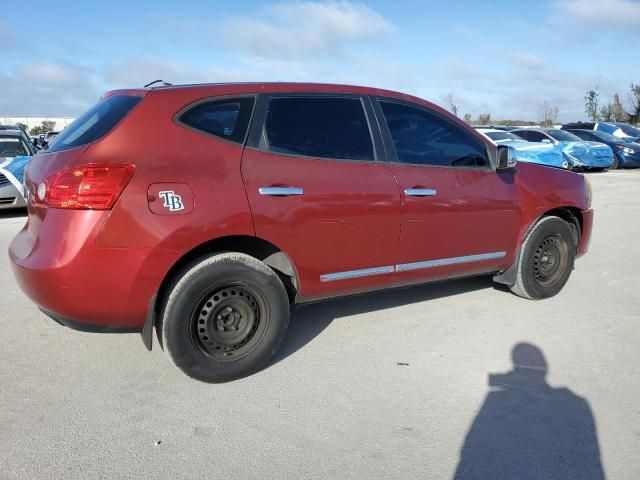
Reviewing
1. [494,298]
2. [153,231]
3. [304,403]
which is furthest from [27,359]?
[494,298]

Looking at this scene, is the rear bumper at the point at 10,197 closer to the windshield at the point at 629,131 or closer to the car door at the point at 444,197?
the car door at the point at 444,197

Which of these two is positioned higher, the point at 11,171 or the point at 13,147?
the point at 13,147

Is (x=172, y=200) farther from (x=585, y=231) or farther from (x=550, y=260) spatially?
(x=585, y=231)

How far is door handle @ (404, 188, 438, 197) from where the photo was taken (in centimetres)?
369

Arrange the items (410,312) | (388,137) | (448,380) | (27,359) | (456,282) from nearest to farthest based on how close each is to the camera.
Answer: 1. (448,380)
2. (27,359)
3. (388,137)
4. (410,312)
5. (456,282)

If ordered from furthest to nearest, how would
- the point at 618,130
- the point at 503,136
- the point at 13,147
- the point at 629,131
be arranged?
the point at 629,131
the point at 618,130
the point at 503,136
the point at 13,147

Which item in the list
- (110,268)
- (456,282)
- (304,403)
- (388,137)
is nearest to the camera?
(110,268)

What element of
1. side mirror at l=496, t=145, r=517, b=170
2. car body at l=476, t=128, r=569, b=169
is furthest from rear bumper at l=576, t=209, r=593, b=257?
car body at l=476, t=128, r=569, b=169

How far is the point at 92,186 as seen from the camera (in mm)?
2758

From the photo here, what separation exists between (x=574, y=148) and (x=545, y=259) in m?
14.4

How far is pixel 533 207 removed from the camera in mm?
4461

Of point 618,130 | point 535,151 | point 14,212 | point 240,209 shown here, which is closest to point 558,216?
point 240,209

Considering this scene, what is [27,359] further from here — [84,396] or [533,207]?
[533,207]

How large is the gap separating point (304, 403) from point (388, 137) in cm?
192
